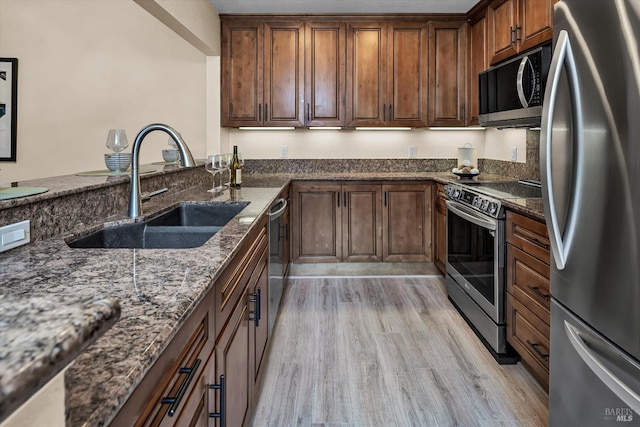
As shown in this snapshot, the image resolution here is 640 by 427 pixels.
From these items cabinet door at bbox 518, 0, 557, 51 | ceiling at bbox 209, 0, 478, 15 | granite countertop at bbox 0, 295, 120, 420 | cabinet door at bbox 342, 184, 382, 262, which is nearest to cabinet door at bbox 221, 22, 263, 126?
ceiling at bbox 209, 0, 478, 15

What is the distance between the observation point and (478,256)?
116 inches

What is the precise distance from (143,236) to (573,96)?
1668 mm

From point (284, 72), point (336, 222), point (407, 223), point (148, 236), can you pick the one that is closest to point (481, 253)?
point (407, 223)

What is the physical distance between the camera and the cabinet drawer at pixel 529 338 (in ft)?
7.08

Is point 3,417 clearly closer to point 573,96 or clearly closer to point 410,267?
point 573,96

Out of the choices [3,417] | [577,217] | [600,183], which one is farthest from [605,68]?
[3,417]

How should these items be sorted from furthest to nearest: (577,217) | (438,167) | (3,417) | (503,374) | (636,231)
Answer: (438,167)
(503,374)
(577,217)
(636,231)
(3,417)

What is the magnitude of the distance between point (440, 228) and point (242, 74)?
2.34m

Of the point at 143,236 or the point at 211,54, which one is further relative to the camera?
the point at 211,54

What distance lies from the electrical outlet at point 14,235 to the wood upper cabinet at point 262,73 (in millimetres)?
3218

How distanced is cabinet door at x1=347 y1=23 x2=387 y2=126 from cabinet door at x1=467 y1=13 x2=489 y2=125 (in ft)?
2.62

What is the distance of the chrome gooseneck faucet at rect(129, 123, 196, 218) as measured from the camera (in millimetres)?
1735

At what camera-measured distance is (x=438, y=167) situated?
191 inches

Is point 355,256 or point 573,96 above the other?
point 573,96
